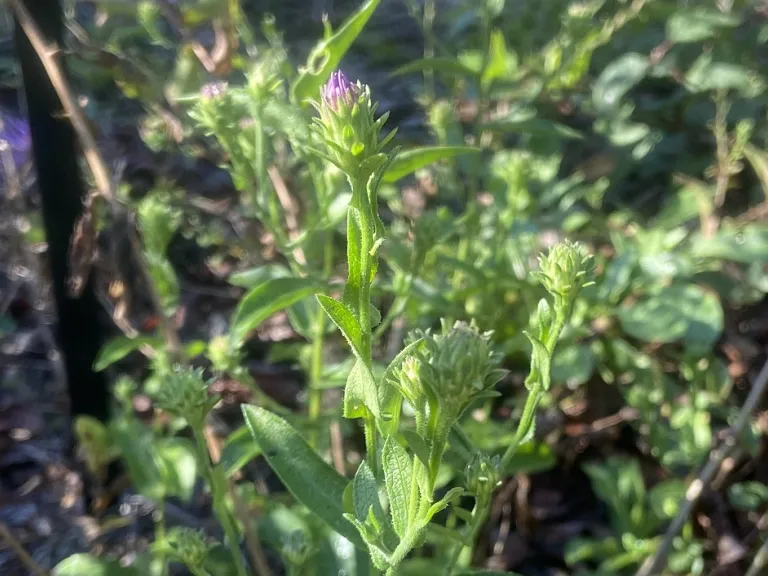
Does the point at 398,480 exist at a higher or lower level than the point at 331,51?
lower

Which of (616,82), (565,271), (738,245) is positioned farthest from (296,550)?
(616,82)

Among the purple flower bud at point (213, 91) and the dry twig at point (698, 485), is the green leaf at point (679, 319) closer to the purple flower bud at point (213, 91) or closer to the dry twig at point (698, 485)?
the dry twig at point (698, 485)

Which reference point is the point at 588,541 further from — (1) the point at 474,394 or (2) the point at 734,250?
(1) the point at 474,394

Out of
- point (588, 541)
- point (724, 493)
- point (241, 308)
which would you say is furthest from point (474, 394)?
point (724, 493)

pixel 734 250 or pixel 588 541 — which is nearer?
pixel 588 541

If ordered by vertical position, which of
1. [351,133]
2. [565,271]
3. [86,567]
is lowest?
[86,567]

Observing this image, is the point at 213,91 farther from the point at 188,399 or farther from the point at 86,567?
the point at 86,567

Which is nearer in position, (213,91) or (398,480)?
(398,480)
